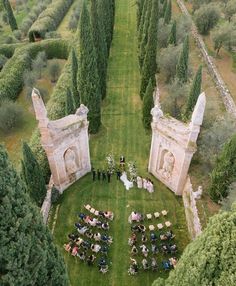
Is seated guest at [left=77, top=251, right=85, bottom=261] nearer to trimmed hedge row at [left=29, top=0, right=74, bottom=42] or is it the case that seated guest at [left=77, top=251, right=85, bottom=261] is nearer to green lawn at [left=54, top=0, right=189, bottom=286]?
green lawn at [left=54, top=0, right=189, bottom=286]

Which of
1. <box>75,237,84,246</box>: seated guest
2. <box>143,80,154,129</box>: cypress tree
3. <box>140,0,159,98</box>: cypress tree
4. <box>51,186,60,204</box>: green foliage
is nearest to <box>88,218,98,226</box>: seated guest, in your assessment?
<box>75,237,84,246</box>: seated guest

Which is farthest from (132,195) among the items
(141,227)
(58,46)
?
(58,46)

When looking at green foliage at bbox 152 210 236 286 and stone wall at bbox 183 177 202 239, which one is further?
stone wall at bbox 183 177 202 239

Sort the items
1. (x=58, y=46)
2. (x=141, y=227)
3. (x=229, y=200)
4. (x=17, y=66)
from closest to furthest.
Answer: (x=229, y=200), (x=141, y=227), (x=17, y=66), (x=58, y=46)

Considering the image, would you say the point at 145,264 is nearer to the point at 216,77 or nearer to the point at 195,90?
the point at 195,90

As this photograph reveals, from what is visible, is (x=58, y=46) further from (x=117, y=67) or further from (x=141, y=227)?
(x=141, y=227)

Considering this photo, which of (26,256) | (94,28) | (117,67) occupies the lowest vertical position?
(117,67)

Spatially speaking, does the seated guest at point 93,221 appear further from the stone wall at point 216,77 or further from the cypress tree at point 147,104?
the stone wall at point 216,77
